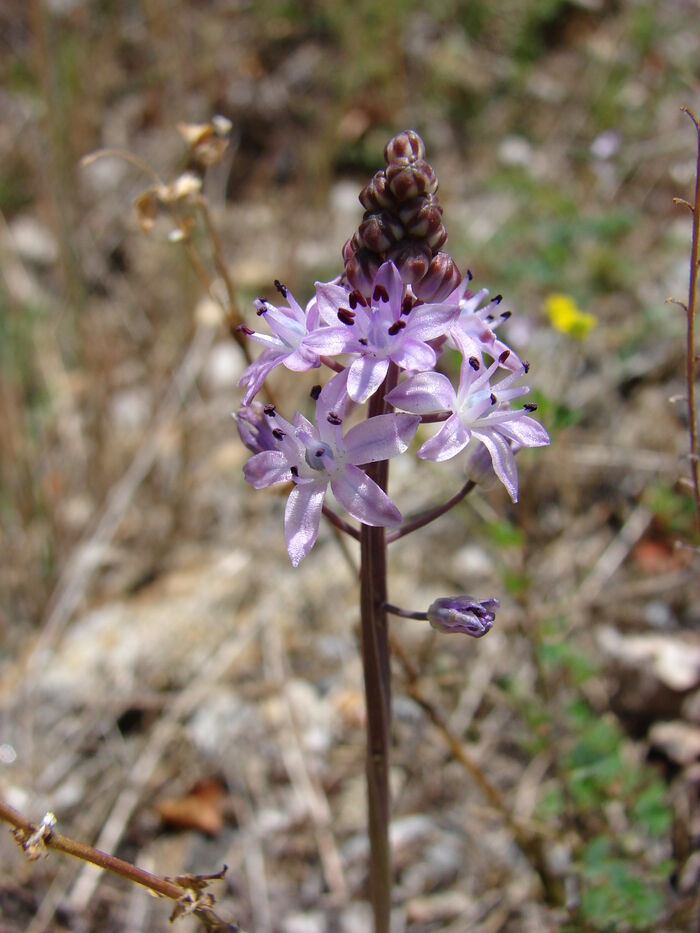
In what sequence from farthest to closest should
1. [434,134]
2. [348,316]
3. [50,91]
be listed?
[434,134] < [50,91] < [348,316]

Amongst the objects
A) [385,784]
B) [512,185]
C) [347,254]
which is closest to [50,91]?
[512,185]

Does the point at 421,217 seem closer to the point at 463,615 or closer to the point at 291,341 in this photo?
the point at 291,341

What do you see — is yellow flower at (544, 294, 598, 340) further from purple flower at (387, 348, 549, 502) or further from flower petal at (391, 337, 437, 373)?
flower petal at (391, 337, 437, 373)

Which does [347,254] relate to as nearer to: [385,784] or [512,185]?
[385,784]

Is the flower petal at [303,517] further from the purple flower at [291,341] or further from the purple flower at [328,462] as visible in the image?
the purple flower at [291,341]

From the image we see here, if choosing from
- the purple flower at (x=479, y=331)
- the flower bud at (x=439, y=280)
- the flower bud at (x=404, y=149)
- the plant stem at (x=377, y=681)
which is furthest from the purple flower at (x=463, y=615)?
the flower bud at (x=404, y=149)

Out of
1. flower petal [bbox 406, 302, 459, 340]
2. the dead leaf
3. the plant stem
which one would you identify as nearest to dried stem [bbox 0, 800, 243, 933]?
the plant stem

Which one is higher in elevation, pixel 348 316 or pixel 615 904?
pixel 348 316
